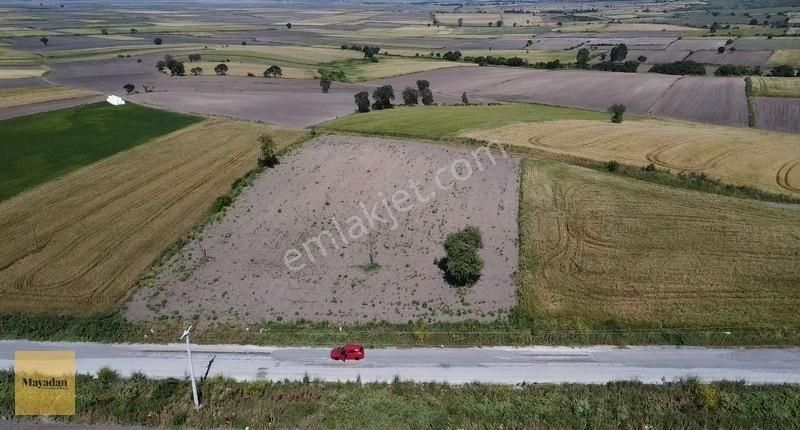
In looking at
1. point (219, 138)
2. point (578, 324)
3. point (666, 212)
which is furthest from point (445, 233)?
point (219, 138)

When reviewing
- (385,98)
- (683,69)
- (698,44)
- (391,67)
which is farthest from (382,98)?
(698,44)

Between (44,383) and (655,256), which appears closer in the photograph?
(44,383)

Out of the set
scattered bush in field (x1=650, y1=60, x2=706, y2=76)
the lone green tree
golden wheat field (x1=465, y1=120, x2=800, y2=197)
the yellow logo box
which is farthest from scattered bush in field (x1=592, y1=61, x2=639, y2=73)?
the yellow logo box

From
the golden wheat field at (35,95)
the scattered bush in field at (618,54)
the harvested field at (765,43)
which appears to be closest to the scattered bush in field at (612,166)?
the scattered bush in field at (618,54)

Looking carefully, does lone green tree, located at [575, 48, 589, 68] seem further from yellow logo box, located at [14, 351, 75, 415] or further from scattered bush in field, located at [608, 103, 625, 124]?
yellow logo box, located at [14, 351, 75, 415]

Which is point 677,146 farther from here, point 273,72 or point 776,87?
point 273,72

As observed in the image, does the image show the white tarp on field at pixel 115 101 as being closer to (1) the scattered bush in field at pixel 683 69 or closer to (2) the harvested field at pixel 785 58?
(1) the scattered bush in field at pixel 683 69
